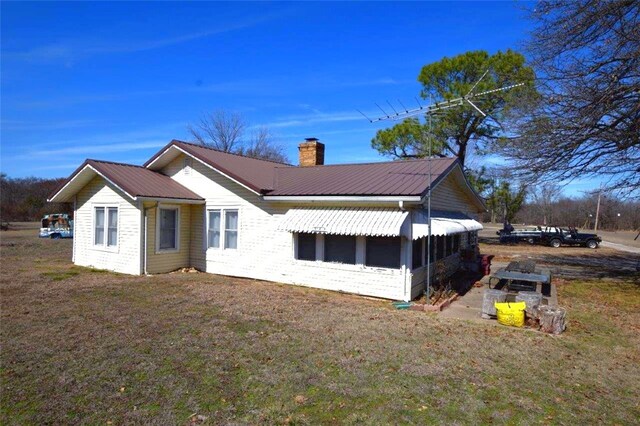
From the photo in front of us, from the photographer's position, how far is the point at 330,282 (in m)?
12.7

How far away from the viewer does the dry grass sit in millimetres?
4926

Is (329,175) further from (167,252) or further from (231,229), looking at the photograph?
(167,252)

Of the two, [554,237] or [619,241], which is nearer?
[554,237]

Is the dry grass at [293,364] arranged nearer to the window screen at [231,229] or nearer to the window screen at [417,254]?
the window screen at [417,254]

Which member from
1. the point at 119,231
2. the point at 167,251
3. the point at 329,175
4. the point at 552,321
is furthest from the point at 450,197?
the point at 119,231

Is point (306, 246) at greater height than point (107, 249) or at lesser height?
greater

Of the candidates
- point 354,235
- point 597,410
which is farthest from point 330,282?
point 597,410

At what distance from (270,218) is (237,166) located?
3.09 metres

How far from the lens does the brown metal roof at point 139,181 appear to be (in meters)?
14.3

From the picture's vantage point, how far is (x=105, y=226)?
51.4 ft

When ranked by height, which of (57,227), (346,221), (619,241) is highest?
(346,221)

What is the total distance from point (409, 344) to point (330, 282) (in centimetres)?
525

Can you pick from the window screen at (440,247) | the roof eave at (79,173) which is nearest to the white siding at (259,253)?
the roof eave at (79,173)

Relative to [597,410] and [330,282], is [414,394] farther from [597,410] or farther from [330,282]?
[330,282]
